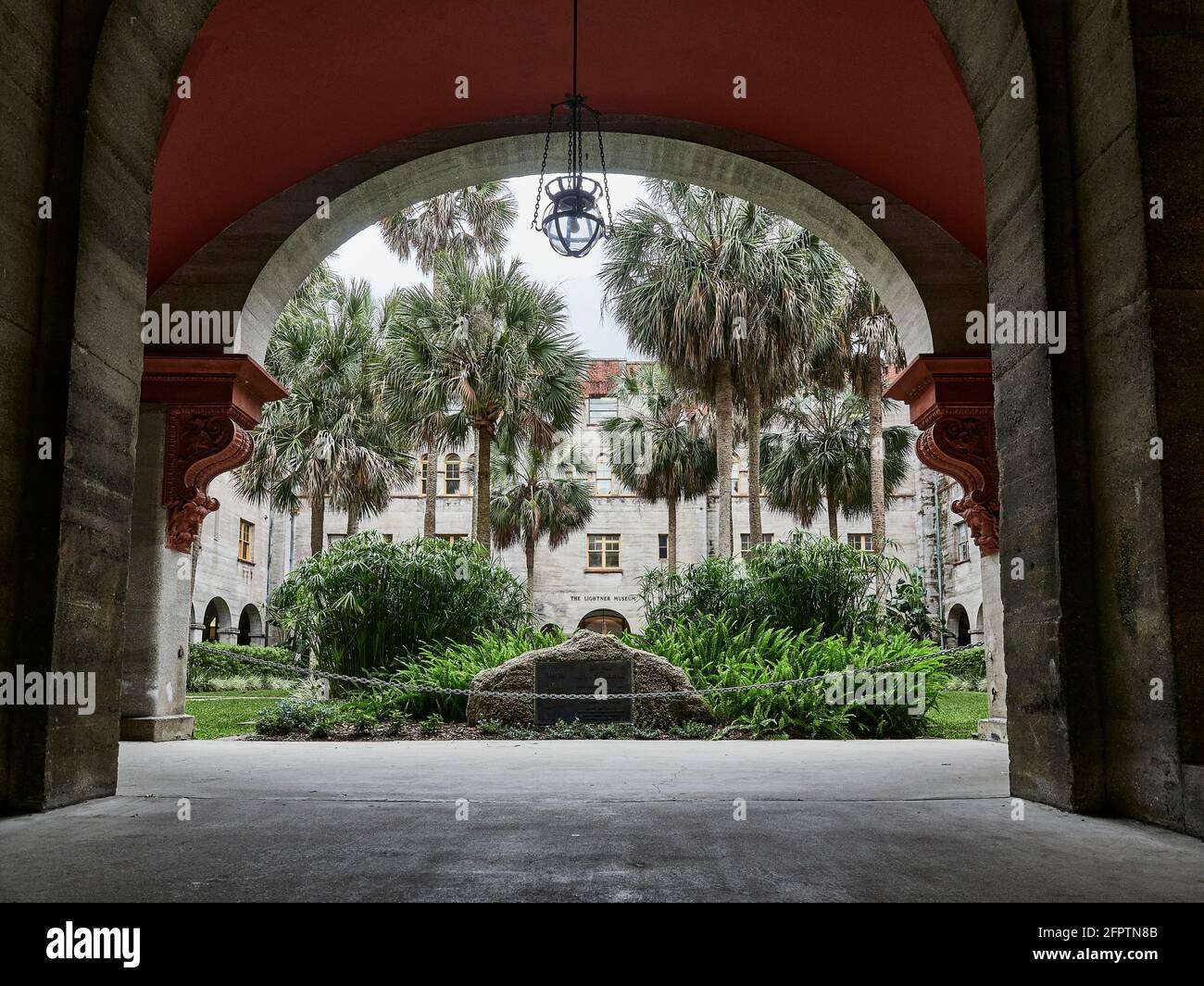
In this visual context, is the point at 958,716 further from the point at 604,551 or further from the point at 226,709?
the point at 604,551

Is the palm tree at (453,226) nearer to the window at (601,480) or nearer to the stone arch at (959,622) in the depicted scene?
the window at (601,480)

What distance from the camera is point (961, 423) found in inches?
358

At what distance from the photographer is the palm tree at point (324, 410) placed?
2441 centimetres

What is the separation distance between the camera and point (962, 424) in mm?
9102

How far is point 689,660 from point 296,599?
5.74 meters

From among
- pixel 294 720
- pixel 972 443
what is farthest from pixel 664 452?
pixel 972 443

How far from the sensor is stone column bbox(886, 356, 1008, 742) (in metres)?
8.86

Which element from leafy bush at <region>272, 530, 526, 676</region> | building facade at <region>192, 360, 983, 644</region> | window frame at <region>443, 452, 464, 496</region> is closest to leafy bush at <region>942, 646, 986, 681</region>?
building facade at <region>192, 360, 983, 644</region>

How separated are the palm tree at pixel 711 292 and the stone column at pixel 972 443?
421 inches

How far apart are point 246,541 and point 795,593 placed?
25964 mm

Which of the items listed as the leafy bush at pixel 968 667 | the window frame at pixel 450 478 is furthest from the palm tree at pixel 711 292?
the window frame at pixel 450 478

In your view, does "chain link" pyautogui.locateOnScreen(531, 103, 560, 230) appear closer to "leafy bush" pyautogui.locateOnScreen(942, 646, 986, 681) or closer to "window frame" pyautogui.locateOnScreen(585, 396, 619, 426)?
"leafy bush" pyautogui.locateOnScreen(942, 646, 986, 681)

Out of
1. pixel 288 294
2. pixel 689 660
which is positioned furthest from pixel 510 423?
pixel 288 294

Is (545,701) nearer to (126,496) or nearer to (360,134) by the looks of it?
(360,134)
